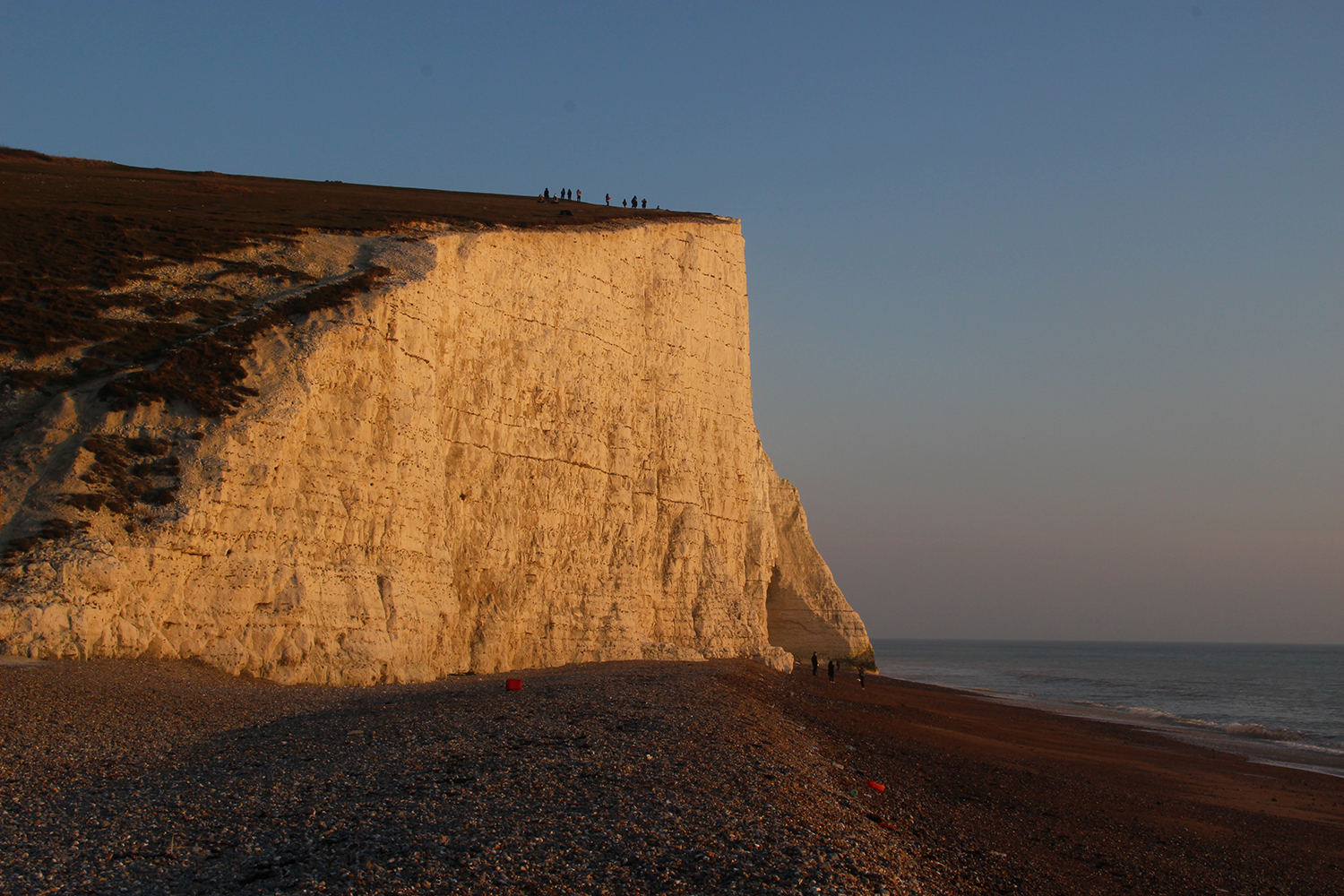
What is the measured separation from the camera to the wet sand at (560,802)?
6.37 m

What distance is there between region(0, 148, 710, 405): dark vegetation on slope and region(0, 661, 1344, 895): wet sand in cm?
586

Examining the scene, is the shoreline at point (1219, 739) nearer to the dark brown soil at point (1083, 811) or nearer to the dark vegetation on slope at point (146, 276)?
the dark brown soil at point (1083, 811)

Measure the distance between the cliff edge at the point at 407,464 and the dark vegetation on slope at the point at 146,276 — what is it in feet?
0.43

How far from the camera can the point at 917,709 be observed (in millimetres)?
24406

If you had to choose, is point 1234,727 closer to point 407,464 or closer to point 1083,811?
point 1083,811

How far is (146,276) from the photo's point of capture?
19.2m

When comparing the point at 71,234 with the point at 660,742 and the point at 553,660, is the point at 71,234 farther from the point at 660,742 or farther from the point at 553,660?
the point at 660,742

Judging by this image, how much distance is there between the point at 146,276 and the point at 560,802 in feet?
55.7

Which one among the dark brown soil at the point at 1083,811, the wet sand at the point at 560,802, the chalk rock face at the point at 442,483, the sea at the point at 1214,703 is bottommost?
the sea at the point at 1214,703

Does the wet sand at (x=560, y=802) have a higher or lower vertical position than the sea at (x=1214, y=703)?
higher

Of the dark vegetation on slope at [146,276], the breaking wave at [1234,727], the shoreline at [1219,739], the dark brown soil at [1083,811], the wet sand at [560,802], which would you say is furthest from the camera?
the breaking wave at [1234,727]

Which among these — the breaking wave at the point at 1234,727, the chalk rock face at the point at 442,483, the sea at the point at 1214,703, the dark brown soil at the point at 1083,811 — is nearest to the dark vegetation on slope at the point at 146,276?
the chalk rock face at the point at 442,483

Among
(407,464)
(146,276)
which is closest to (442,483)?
(407,464)

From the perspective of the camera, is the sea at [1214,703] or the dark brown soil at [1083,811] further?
the sea at [1214,703]
